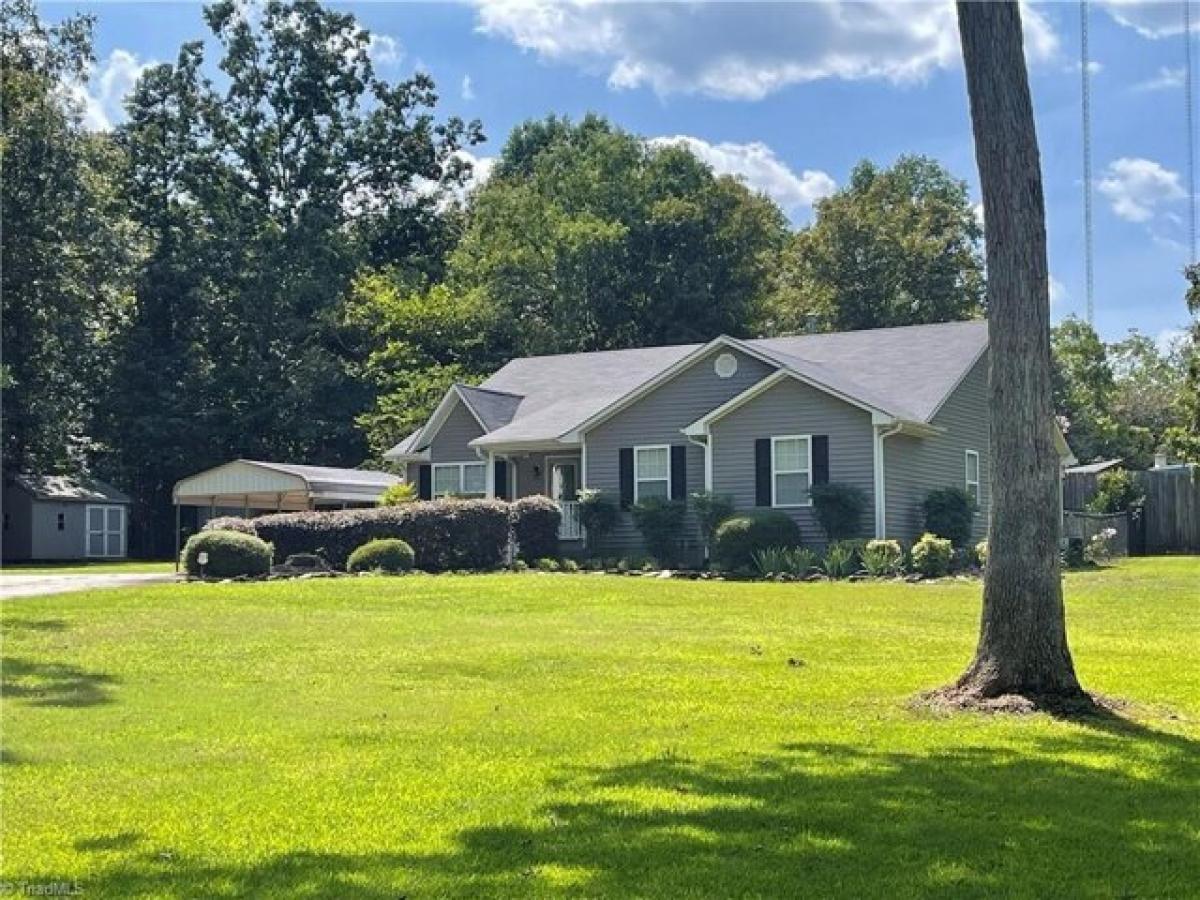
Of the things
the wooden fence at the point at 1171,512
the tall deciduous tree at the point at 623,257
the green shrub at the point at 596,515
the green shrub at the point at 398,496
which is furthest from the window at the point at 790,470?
the tall deciduous tree at the point at 623,257

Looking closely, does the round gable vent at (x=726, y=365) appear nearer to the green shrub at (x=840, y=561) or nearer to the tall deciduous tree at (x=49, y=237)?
the green shrub at (x=840, y=561)

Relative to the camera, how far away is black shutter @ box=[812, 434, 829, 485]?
83.3 ft

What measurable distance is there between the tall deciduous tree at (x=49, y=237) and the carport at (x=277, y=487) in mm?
8270

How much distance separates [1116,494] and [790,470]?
395 inches

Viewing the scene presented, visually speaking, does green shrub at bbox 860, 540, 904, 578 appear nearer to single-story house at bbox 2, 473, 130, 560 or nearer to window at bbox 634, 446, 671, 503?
window at bbox 634, 446, 671, 503

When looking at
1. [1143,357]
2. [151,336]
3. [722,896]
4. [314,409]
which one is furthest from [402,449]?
[1143,357]

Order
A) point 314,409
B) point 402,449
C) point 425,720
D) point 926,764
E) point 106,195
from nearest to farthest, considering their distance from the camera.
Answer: point 926,764 < point 425,720 < point 402,449 < point 106,195 < point 314,409

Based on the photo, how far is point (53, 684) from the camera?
10102 millimetres

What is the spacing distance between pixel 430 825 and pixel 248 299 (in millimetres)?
43213

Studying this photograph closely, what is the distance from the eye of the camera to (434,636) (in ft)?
44.5

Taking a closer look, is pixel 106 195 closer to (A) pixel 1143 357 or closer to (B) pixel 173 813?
(B) pixel 173 813

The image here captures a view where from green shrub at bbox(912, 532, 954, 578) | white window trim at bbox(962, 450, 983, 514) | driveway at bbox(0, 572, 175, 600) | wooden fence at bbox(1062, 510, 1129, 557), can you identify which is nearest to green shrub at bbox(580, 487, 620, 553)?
green shrub at bbox(912, 532, 954, 578)

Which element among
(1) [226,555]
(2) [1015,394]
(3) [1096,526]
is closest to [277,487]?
(1) [226,555]
